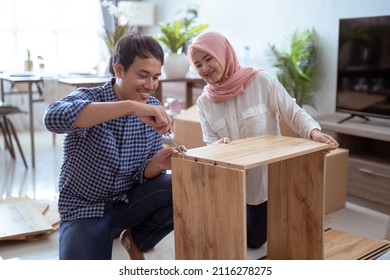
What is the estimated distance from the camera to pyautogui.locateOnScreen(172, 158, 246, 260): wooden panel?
1.42m

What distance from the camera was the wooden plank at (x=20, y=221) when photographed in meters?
2.32

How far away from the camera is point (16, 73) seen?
3873 mm

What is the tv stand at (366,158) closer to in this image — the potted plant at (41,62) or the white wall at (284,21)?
the white wall at (284,21)

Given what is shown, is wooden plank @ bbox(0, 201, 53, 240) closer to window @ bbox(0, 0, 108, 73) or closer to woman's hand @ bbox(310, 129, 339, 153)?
woman's hand @ bbox(310, 129, 339, 153)

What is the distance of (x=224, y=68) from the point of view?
6.63ft

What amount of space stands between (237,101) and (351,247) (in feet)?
2.69

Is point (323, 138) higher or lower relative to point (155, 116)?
lower

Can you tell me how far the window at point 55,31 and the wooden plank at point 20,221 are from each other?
281 centimetres

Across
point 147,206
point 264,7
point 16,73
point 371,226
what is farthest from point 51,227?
point 264,7

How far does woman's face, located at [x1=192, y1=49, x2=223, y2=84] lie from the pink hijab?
0.02 meters

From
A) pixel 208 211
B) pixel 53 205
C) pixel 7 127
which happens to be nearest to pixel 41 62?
pixel 7 127

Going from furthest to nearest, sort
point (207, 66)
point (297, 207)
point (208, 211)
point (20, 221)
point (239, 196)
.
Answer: point (20, 221), point (207, 66), point (297, 207), point (208, 211), point (239, 196)

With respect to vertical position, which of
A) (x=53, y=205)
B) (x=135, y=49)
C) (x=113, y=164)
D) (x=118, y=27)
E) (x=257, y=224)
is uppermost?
(x=118, y=27)

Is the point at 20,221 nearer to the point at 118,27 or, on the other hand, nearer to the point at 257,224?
the point at 257,224
